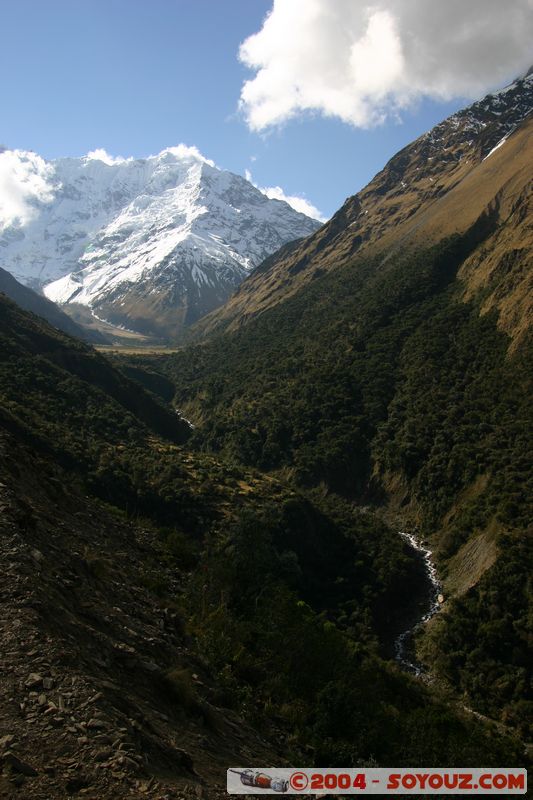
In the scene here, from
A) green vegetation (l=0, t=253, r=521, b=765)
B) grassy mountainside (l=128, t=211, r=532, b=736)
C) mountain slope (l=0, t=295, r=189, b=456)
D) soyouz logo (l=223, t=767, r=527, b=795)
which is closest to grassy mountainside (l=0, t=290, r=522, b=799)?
green vegetation (l=0, t=253, r=521, b=765)

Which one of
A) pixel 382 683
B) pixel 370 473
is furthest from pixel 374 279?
pixel 382 683

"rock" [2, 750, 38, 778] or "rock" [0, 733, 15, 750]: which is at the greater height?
"rock" [2, 750, 38, 778]

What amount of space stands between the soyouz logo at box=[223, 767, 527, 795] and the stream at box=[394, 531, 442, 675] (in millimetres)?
46218

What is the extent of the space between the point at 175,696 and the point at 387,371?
116116 mm

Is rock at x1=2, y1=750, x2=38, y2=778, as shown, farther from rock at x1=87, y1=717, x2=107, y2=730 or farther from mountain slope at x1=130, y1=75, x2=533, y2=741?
mountain slope at x1=130, y1=75, x2=533, y2=741

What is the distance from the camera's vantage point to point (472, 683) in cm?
5988

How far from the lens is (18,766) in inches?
446

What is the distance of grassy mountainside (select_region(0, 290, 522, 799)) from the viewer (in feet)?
42.3

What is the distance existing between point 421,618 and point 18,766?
69771 mm

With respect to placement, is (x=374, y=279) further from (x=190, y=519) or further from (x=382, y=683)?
(x=382, y=683)

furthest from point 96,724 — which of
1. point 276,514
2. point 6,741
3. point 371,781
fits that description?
point 276,514

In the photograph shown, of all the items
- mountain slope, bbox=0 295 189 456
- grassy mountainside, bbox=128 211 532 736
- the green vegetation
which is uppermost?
grassy mountainside, bbox=128 211 532 736

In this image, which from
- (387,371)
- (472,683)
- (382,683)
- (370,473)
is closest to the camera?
(382,683)

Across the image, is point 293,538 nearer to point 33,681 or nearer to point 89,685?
point 89,685
